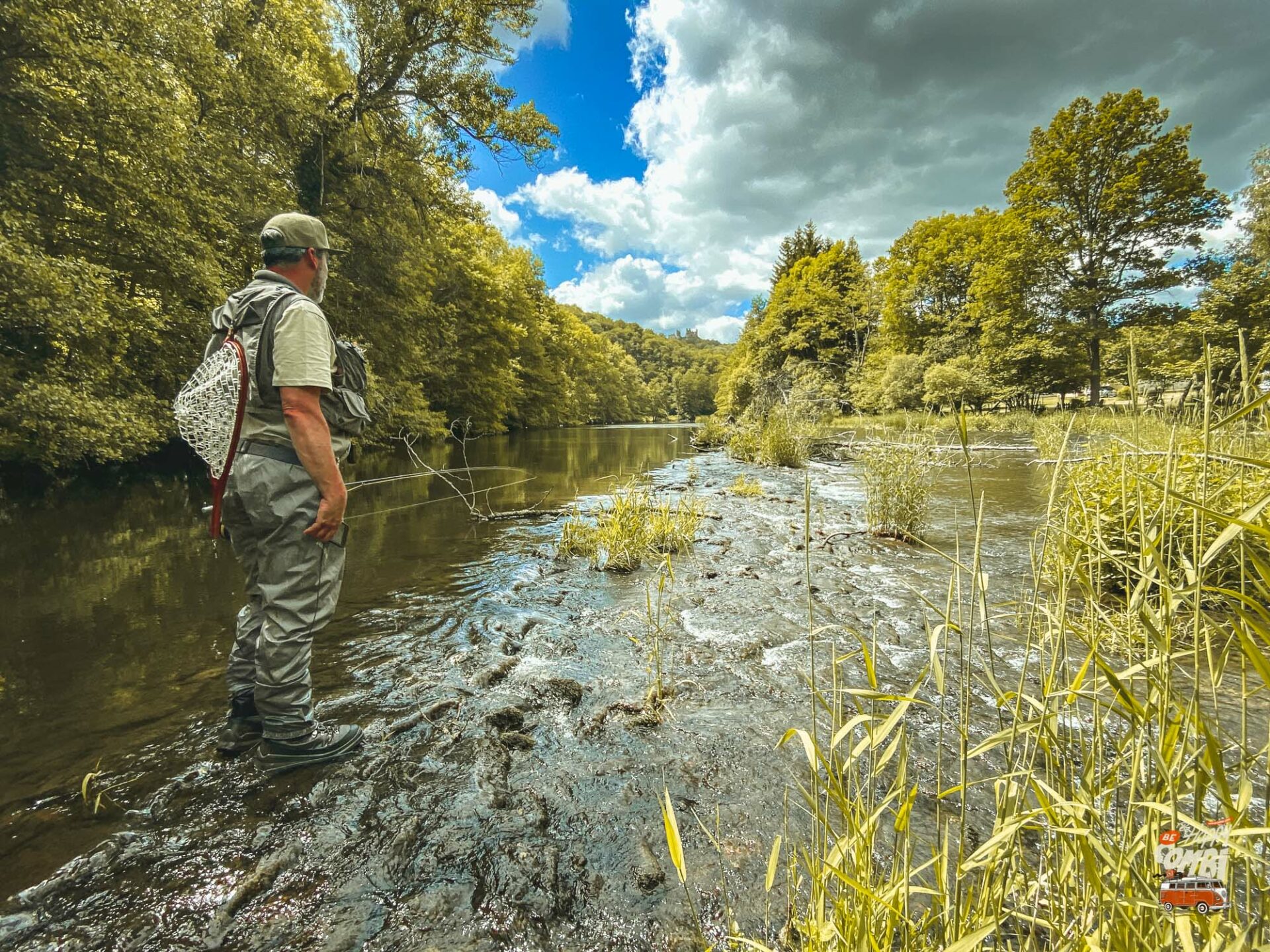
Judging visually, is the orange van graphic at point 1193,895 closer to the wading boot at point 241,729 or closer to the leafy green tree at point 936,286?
the wading boot at point 241,729

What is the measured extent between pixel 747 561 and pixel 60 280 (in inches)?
363

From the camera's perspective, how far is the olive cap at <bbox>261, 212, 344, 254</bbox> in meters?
2.63

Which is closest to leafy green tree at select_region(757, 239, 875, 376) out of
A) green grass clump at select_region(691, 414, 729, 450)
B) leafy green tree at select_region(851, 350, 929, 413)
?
leafy green tree at select_region(851, 350, 929, 413)

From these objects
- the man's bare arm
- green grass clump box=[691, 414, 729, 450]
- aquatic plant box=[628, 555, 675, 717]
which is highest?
the man's bare arm

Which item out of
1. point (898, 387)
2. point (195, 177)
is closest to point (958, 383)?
point (898, 387)

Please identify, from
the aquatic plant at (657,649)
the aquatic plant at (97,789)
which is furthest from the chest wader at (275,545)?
the aquatic plant at (657,649)

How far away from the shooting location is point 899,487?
6586 mm

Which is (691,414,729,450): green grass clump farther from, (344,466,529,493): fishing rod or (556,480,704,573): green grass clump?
(556,480,704,573): green grass clump

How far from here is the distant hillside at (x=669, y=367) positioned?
9869 cm

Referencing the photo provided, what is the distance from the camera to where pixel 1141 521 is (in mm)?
949

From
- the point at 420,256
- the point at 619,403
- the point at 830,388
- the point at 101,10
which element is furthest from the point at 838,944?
the point at 619,403

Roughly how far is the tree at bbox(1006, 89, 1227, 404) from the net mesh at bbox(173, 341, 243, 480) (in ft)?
97.0

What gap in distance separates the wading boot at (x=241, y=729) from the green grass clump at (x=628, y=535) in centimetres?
373

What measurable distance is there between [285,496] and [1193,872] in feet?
10.2
